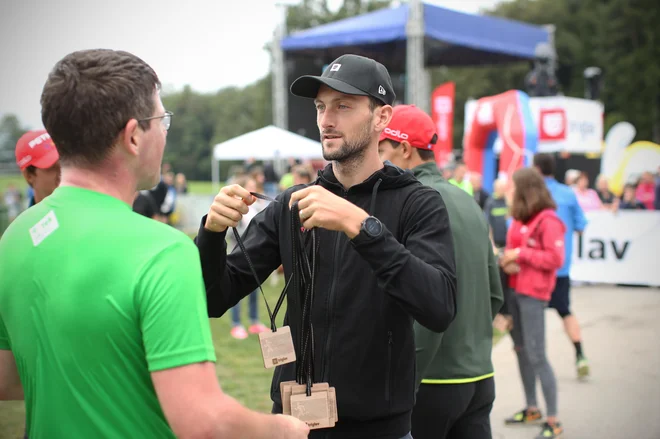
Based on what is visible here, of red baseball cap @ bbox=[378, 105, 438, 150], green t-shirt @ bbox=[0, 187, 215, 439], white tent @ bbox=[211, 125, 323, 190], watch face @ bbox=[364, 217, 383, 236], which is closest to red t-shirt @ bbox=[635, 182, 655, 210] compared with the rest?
white tent @ bbox=[211, 125, 323, 190]

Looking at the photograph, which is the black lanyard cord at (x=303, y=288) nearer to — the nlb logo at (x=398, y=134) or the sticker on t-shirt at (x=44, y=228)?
the sticker on t-shirt at (x=44, y=228)

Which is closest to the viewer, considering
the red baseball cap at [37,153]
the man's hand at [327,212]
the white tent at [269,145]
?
the man's hand at [327,212]

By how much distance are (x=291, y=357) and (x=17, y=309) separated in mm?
800

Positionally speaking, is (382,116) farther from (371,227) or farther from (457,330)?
(457,330)

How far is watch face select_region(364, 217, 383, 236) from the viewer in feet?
6.27

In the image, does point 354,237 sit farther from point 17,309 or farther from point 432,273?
point 17,309

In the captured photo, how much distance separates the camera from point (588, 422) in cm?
581

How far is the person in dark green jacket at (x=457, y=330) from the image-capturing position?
3.08 m

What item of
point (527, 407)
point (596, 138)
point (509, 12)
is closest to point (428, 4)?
point (596, 138)

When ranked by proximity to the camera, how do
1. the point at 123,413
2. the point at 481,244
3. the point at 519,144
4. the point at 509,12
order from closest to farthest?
the point at 123,413 → the point at 481,244 → the point at 519,144 → the point at 509,12

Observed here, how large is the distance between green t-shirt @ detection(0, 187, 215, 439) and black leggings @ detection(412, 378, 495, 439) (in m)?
1.81

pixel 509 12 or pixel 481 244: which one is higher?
pixel 509 12

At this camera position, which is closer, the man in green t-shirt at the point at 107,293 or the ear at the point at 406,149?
the man in green t-shirt at the point at 107,293

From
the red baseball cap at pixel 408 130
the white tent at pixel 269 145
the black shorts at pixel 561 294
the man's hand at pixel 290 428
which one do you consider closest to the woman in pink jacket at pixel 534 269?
the black shorts at pixel 561 294
